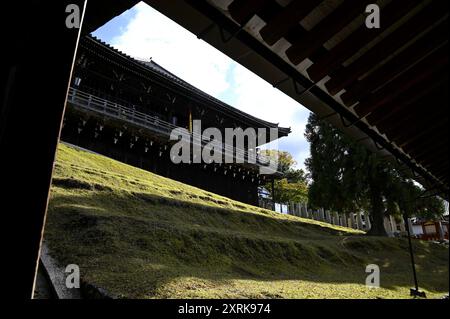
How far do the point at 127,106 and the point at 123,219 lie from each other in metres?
13.6

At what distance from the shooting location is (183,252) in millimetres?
7426

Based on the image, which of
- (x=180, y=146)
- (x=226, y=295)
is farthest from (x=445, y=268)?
(x=180, y=146)

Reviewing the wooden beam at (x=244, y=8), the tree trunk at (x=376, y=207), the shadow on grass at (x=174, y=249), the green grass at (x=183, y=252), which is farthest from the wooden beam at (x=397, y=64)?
the tree trunk at (x=376, y=207)

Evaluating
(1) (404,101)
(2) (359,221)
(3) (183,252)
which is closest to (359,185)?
(2) (359,221)

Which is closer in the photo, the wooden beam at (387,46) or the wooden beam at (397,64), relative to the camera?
the wooden beam at (387,46)

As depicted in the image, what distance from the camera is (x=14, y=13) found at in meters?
1.31

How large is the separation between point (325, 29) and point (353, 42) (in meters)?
0.29

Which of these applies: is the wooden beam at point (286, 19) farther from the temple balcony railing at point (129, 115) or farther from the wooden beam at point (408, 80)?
the temple balcony railing at point (129, 115)

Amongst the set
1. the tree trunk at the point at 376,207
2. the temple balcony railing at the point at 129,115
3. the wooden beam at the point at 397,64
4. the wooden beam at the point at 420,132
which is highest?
the temple balcony railing at the point at 129,115

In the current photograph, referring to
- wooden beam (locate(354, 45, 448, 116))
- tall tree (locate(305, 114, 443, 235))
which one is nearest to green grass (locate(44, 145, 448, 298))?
wooden beam (locate(354, 45, 448, 116))

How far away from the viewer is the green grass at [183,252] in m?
5.42

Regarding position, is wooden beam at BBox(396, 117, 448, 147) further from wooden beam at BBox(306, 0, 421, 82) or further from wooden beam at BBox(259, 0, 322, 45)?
wooden beam at BBox(259, 0, 322, 45)

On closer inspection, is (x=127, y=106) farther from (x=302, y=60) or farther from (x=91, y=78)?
(x=302, y=60)

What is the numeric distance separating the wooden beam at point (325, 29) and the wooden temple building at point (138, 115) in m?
15.2
